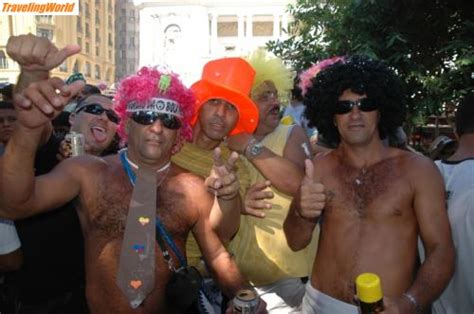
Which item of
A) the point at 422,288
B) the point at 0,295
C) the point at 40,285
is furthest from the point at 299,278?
the point at 0,295

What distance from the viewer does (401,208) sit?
8.29 ft

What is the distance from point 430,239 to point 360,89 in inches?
35.5

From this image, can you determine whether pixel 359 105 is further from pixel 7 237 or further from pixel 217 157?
pixel 7 237

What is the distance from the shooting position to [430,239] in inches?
95.7

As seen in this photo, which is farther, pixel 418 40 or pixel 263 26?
pixel 263 26

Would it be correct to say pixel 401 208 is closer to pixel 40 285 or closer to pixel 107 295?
pixel 107 295

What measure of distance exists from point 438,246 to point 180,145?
1.56 m

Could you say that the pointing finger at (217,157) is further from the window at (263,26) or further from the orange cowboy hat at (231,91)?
the window at (263,26)

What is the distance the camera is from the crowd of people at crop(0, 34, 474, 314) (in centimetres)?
240

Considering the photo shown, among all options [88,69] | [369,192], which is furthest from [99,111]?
[88,69]

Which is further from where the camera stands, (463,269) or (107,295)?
(463,269)

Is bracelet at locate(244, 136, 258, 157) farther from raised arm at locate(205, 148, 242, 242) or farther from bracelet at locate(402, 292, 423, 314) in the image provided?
bracelet at locate(402, 292, 423, 314)

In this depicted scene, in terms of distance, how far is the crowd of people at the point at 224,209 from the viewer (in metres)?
2.40

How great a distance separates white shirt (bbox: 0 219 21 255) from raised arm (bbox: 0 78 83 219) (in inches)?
18.1
